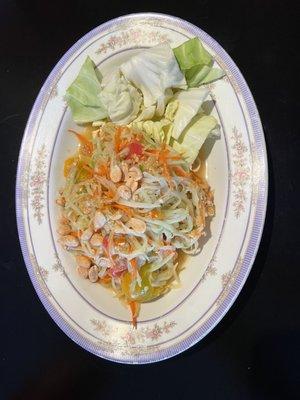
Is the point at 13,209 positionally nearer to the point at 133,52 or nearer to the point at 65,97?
the point at 65,97

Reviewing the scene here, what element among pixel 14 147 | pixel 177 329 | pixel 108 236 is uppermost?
pixel 14 147

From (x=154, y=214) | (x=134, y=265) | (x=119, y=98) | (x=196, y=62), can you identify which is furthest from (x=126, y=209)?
(x=196, y=62)

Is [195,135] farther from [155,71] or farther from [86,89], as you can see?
[86,89]

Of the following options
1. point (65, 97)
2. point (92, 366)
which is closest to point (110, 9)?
point (65, 97)

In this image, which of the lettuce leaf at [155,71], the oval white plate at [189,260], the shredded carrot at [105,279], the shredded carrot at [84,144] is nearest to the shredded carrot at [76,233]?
the oval white plate at [189,260]

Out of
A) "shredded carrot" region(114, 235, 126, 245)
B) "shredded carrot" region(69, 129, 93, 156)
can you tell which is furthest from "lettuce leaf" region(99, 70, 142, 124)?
"shredded carrot" region(114, 235, 126, 245)
